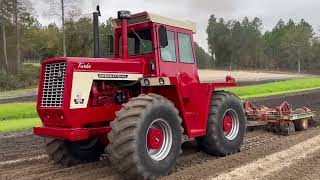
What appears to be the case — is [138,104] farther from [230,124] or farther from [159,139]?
[230,124]

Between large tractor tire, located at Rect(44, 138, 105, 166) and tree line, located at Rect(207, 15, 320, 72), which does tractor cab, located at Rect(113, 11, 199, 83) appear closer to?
large tractor tire, located at Rect(44, 138, 105, 166)

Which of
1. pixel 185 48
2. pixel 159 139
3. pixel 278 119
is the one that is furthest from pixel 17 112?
pixel 159 139

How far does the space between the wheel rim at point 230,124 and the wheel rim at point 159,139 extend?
89.4 inches

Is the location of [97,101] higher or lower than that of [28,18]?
lower

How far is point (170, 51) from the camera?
9.28m

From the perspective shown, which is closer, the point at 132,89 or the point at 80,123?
the point at 80,123

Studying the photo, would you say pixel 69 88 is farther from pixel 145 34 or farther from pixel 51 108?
pixel 145 34

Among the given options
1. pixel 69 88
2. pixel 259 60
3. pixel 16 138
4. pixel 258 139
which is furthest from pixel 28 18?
pixel 259 60

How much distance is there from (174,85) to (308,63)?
355 feet

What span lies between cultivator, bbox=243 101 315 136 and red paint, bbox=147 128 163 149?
5696 millimetres

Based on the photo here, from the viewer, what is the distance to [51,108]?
7863 millimetres

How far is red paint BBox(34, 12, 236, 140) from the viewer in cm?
770

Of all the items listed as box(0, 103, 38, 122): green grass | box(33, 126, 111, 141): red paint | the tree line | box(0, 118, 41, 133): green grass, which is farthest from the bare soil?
the tree line

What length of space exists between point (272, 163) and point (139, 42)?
10.9 feet
